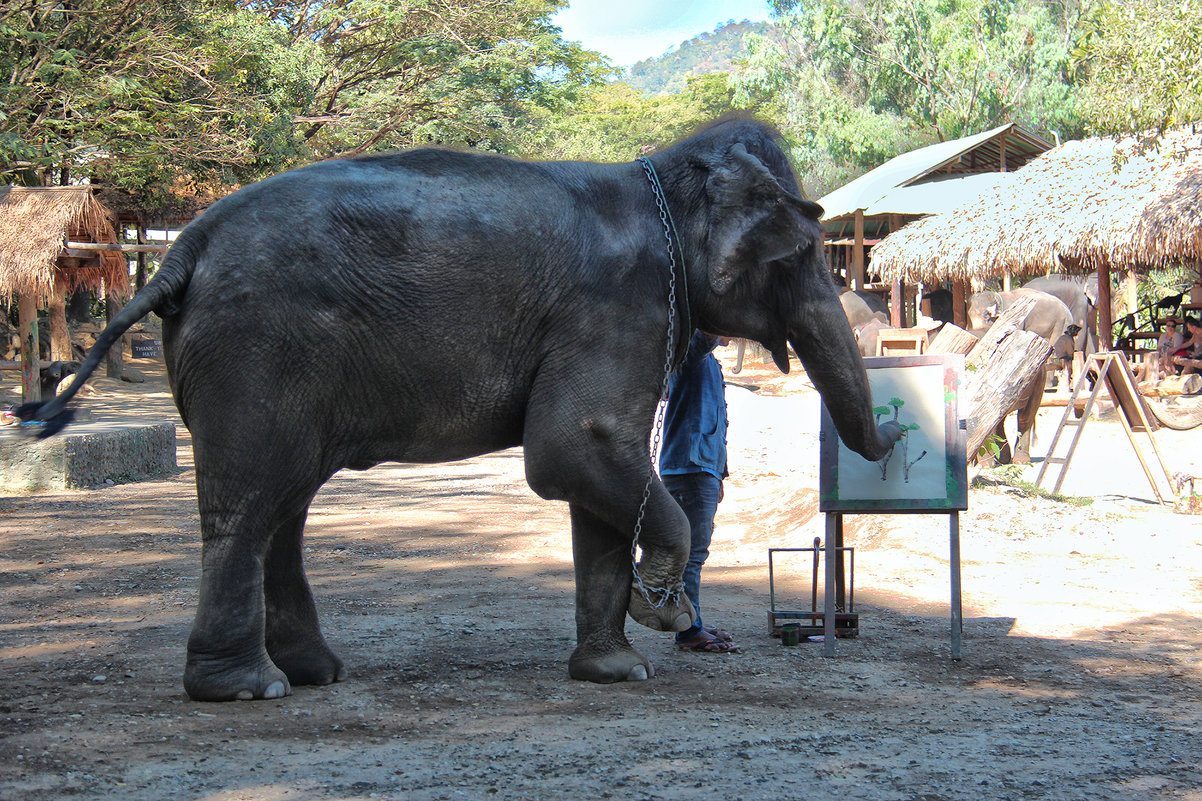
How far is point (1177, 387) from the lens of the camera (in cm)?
1733

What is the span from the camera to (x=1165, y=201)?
15.4 m

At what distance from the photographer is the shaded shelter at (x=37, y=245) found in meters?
14.4

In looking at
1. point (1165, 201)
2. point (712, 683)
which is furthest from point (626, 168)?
point (1165, 201)

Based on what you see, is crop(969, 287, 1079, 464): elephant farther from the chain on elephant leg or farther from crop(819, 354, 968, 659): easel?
the chain on elephant leg

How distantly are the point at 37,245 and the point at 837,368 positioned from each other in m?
12.7

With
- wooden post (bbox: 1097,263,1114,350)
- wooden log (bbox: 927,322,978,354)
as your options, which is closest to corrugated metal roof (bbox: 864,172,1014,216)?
wooden post (bbox: 1097,263,1114,350)

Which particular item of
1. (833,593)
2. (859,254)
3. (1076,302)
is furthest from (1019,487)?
(859,254)

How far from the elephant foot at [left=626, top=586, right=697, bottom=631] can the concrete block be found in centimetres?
690

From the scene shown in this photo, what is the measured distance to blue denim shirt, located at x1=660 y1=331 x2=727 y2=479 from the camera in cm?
511

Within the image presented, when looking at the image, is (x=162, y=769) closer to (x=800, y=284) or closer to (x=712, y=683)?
(x=712, y=683)

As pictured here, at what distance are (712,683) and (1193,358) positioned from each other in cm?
1531

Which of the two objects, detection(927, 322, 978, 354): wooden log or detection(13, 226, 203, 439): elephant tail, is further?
detection(927, 322, 978, 354): wooden log

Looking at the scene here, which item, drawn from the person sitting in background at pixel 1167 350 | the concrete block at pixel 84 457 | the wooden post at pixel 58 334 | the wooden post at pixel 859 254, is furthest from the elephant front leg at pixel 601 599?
the wooden post at pixel 859 254

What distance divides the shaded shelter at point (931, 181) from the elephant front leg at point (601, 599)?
18.5 m
